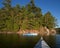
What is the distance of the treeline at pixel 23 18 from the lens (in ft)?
444

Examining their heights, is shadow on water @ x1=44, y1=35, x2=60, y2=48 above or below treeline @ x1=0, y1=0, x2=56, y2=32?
below

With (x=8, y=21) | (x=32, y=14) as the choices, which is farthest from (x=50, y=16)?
(x=8, y=21)

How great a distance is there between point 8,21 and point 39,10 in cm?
2897

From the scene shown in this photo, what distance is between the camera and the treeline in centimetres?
13525

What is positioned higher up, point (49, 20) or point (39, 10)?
point (39, 10)

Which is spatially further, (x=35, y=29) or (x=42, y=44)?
(x=35, y=29)

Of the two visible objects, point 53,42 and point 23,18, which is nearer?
point 53,42

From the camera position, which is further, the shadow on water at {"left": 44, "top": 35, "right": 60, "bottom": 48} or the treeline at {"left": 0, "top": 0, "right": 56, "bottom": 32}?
Result: the treeline at {"left": 0, "top": 0, "right": 56, "bottom": 32}

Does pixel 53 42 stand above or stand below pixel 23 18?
below

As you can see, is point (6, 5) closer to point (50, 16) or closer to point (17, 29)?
point (17, 29)

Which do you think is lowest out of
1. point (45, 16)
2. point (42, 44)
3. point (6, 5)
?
point (42, 44)

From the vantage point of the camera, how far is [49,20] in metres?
140

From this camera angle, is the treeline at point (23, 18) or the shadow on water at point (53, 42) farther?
the treeline at point (23, 18)

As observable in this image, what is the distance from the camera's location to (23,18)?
138250mm
